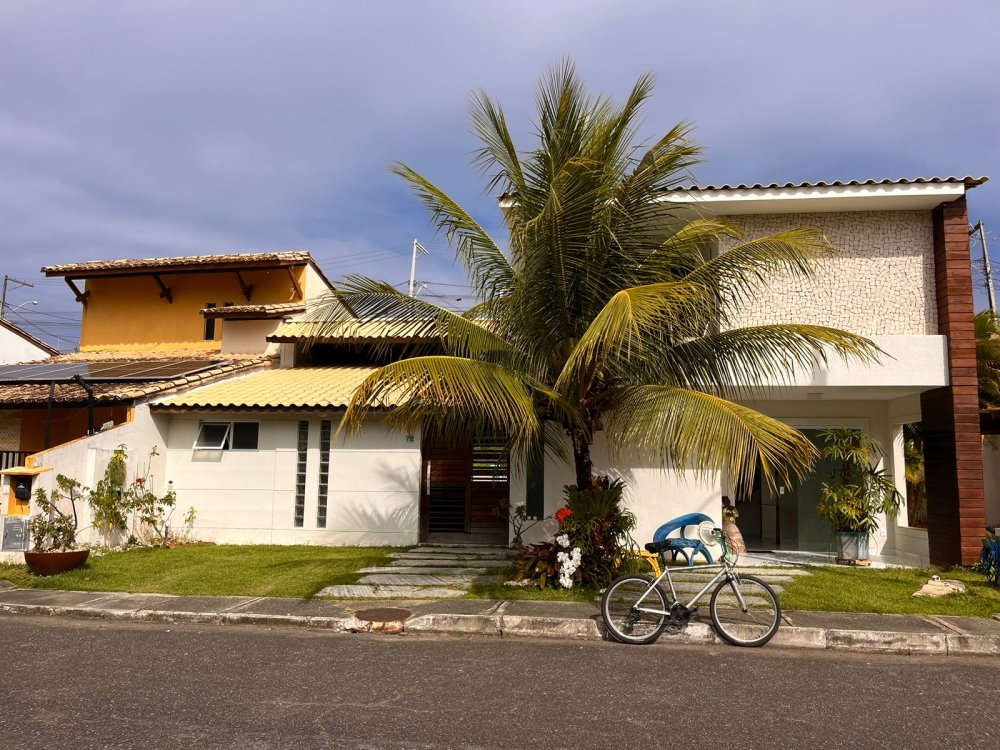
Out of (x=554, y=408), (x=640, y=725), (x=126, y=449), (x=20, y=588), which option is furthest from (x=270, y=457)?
(x=640, y=725)

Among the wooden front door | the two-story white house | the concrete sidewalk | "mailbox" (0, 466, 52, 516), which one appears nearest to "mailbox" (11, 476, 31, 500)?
"mailbox" (0, 466, 52, 516)

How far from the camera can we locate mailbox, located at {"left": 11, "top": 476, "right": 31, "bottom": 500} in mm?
10594

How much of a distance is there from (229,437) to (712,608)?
9.62m

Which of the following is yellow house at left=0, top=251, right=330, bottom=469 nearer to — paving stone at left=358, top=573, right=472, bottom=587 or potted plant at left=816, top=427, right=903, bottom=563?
paving stone at left=358, top=573, right=472, bottom=587

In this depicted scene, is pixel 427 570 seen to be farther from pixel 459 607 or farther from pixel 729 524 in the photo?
pixel 729 524

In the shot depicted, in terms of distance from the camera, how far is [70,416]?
1498 centimetres

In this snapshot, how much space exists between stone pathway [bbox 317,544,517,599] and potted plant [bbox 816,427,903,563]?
521 centimetres

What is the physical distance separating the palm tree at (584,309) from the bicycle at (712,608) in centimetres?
105

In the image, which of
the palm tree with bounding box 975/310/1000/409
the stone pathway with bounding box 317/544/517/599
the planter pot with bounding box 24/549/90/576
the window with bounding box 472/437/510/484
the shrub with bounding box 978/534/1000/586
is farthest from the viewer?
the palm tree with bounding box 975/310/1000/409

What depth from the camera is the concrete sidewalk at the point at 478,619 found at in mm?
6816

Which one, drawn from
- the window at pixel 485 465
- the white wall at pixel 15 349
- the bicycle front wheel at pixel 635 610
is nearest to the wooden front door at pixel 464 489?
the window at pixel 485 465

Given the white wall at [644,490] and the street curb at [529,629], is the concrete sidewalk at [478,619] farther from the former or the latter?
the white wall at [644,490]

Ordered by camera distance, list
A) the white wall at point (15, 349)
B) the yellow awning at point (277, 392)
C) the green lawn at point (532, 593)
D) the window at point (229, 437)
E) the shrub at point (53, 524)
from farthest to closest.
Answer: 1. the white wall at point (15, 349)
2. the window at point (229, 437)
3. the yellow awning at point (277, 392)
4. the shrub at point (53, 524)
5. the green lawn at point (532, 593)

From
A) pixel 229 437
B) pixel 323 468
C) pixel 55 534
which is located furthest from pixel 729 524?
pixel 55 534
